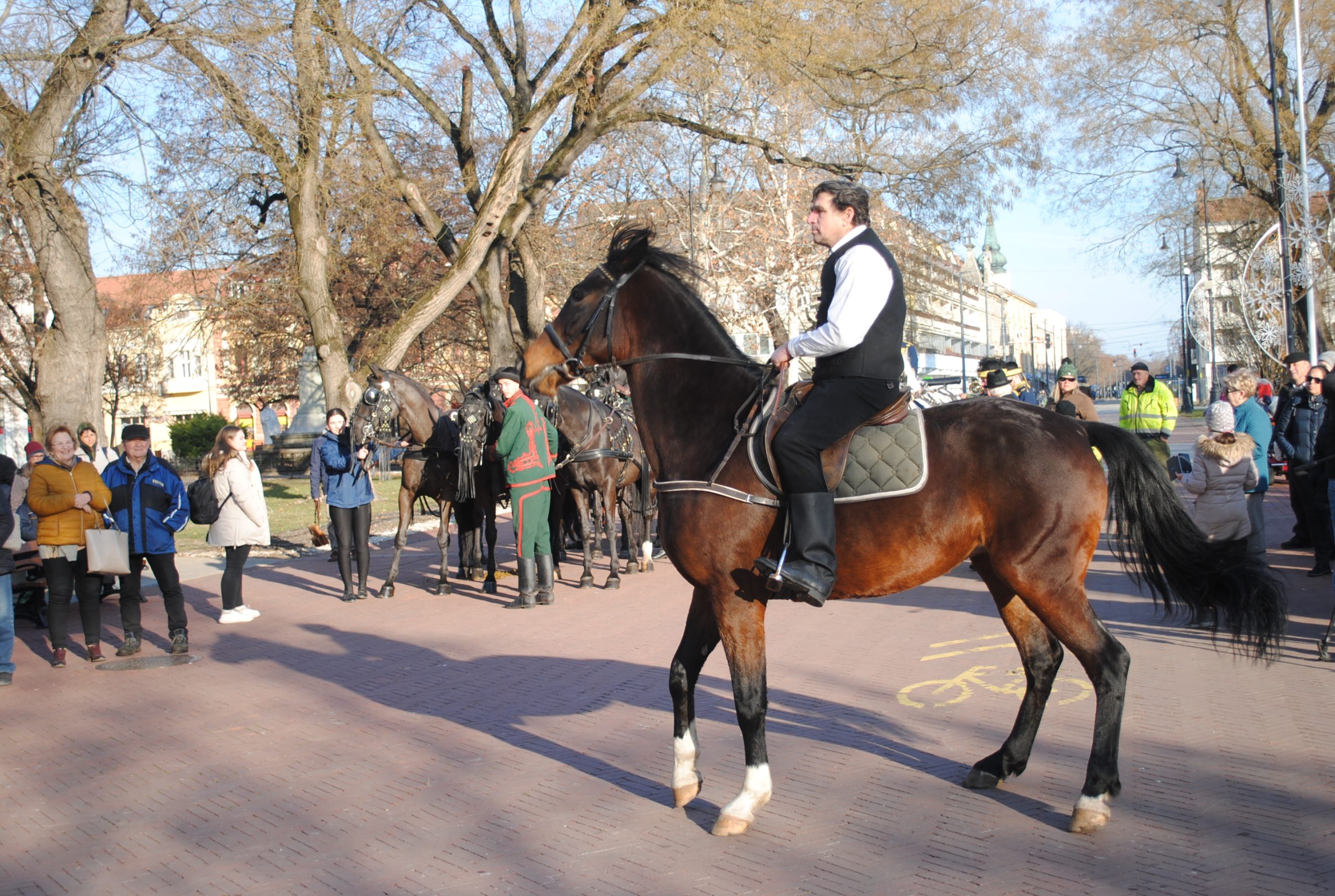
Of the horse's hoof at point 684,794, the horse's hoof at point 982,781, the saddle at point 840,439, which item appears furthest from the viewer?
the horse's hoof at point 982,781

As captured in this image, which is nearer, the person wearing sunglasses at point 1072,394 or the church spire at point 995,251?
the person wearing sunglasses at point 1072,394

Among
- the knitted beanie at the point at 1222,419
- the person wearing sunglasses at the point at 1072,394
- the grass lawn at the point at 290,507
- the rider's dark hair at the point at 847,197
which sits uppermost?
the rider's dark hair at the point at 847,197

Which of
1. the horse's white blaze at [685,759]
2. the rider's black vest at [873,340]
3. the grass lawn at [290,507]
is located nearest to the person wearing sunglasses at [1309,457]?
the rider's black vest at [873,340]

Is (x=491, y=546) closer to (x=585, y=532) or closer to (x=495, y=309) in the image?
(x=585, y=532)

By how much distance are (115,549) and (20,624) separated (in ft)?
11.8

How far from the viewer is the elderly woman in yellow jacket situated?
343 inches

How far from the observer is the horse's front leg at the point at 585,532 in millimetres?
12320

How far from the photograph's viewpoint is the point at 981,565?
5301 mm

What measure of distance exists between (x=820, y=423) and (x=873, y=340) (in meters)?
0.45

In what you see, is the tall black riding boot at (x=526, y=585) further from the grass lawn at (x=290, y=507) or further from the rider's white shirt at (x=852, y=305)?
the rider's white shirt at (x=852, y=305)

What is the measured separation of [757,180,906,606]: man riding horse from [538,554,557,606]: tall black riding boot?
22.2 ft

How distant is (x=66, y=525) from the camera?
875 centimetres

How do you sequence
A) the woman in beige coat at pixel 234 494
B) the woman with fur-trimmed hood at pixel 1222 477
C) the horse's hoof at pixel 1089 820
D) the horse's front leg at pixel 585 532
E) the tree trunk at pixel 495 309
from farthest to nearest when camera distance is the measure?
the tree trunk at pixel 495 309 < the horse's front leg at pixel 585 532 < the woman in beige coat at pixel 234 494 < the woman with fur-trimmed hood at pixel 1222 477 < the horse's hoof at pixel 1089 820

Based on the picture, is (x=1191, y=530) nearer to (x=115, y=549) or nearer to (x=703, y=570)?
(x=703, y=570)
